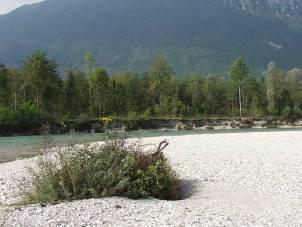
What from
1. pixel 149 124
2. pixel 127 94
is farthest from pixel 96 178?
pixel 127 94

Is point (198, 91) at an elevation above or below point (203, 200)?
above

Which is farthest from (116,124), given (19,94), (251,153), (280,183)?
(280,183)

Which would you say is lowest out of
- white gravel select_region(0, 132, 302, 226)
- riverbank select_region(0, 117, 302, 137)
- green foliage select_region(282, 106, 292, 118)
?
white gravel select_region(0, 132, 302, 226)

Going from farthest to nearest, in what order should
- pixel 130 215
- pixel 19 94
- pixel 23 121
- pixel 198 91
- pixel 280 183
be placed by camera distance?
pixel 198 91 < pixel 19 94 < pixel 23 121 < pixel 280 183 < pixel 130 215

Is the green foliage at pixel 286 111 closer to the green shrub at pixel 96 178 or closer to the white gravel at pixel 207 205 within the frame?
the white gravel at pixel 207 205

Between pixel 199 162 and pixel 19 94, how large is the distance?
65.9 meters

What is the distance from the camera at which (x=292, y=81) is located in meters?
106

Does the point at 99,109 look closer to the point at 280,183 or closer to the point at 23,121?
the point at 23,121

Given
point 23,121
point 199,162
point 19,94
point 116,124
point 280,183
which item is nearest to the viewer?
point 280,183

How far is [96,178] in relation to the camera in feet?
32.1

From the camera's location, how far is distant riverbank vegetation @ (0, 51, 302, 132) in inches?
2717

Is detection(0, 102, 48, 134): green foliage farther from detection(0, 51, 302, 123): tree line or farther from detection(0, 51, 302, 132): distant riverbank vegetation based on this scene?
detection(0, 51, 302, 123): tree line

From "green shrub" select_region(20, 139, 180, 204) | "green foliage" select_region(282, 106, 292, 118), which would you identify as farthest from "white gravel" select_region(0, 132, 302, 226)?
"green foliage" select_region(282, 106, 292, 118)

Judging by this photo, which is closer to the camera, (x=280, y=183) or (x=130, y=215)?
(x=130, y=215)
